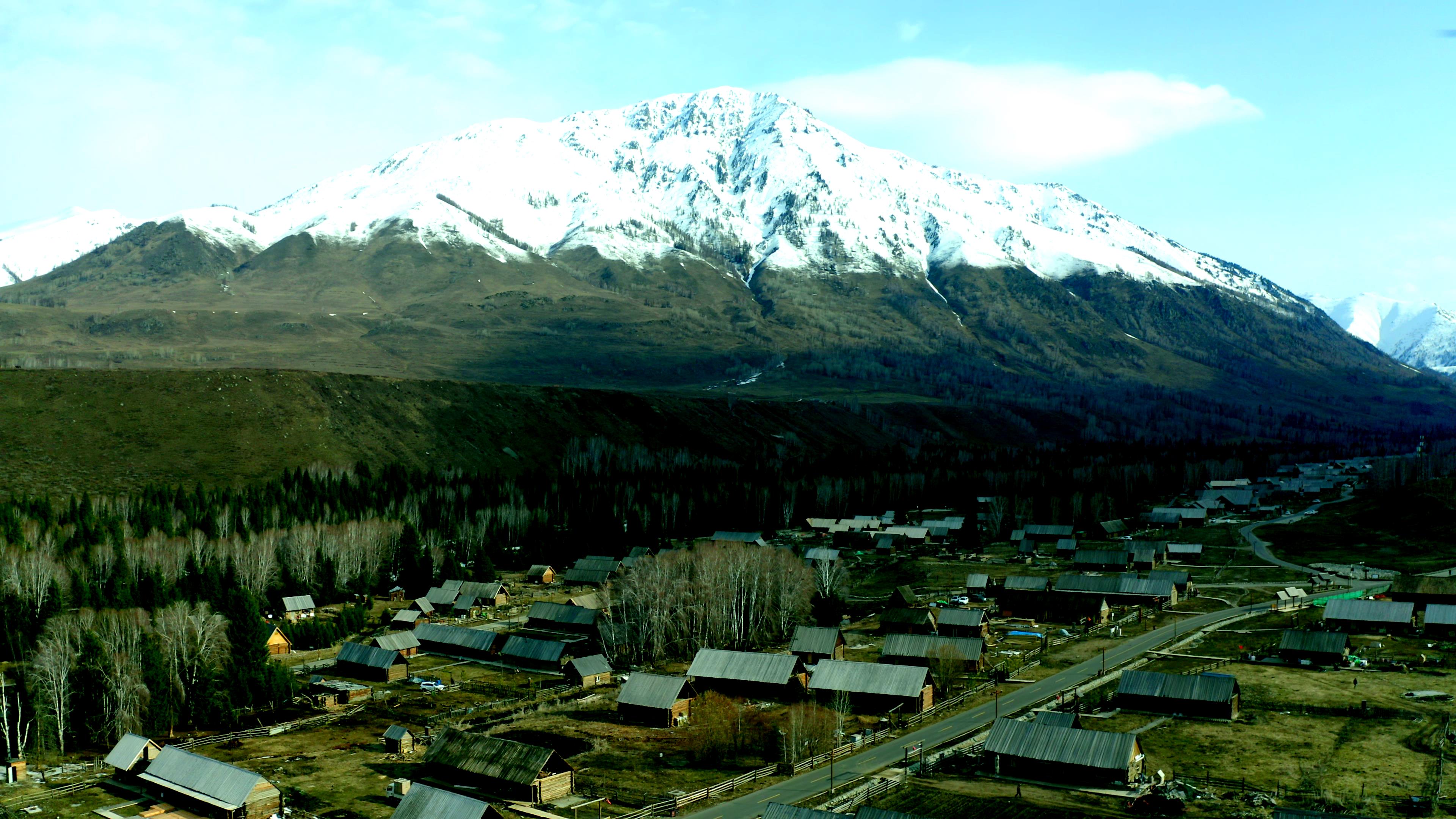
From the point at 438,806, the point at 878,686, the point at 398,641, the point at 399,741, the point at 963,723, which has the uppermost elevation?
the point at 878,686

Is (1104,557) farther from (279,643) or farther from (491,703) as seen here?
(279,643)

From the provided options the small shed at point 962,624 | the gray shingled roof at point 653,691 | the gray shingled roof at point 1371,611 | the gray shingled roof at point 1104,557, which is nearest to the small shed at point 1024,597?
the small shed at point 962,624

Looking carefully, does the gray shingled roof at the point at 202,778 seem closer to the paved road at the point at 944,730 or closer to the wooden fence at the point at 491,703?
the wooden fence at the point at 491,703

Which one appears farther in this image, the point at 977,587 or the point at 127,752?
the point at 977,587

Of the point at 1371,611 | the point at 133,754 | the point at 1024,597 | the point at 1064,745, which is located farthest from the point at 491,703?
the point at 1371,611

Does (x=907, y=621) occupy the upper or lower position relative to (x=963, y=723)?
upper

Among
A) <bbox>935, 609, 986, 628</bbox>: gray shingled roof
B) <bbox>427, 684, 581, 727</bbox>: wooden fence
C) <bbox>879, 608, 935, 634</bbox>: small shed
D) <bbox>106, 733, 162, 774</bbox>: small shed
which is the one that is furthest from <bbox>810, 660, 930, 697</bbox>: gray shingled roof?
<bbox>106, 733, 162, 774</bbox>: small shed
